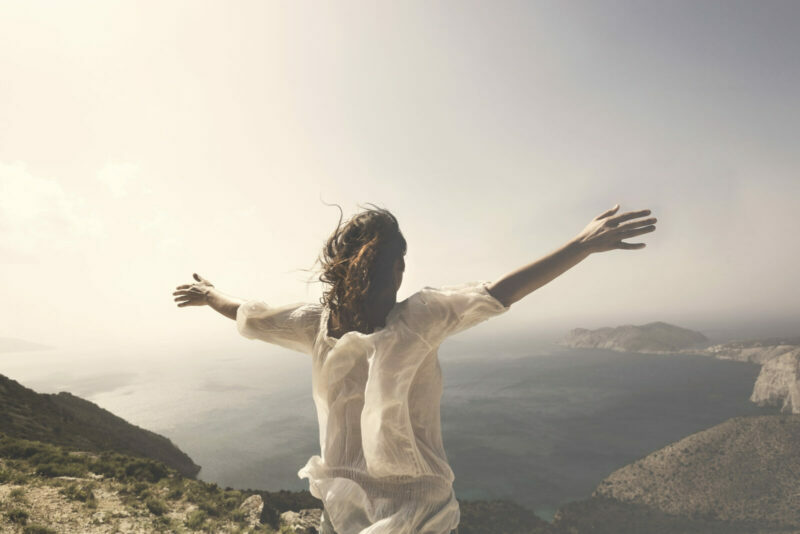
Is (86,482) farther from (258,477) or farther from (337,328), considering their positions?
(258,477)

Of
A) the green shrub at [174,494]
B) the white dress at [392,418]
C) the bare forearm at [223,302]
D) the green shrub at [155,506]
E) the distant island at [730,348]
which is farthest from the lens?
the distant island at [730,348]

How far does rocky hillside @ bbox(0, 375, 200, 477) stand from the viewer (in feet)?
42.5

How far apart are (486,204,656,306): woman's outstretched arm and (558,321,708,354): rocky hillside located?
158921 millimetres

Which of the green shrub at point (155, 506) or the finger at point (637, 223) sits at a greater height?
the finger at point (637, 223)

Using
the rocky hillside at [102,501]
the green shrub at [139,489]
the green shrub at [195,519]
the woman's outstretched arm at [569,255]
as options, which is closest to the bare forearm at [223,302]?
the woman's outstretched arm at [569,255]

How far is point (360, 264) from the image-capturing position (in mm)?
1127

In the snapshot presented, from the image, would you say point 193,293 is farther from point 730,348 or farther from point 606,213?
point 730,348

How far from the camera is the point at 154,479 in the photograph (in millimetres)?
9594

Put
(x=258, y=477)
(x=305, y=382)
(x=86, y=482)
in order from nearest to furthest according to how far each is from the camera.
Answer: (x=86, y=482) → (x=258, y=477) → (x=305, y=382)

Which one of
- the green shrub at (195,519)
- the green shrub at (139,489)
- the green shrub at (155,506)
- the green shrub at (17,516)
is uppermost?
the green shrub at (17,516)

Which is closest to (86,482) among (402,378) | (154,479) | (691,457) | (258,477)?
(154,479)

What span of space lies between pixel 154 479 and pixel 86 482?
445 centimetres

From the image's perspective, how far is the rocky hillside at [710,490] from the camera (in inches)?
1501

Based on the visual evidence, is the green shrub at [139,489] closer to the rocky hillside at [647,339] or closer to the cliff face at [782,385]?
the cliff face at [782,385]
